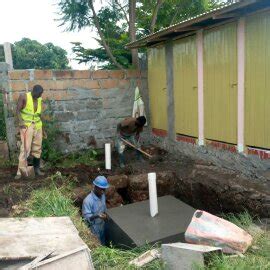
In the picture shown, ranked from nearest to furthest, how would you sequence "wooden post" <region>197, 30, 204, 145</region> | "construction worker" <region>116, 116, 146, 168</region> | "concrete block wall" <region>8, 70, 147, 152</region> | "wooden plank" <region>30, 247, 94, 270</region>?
1. "wooden plank" <region>30, 247, 94, 270</region>
2. "wooden post" <region>197, 30, 204, 145</region>
3. "construction worker" <region>116, 116, 146, 168</region>
4. "concrete block wall" <region>8, 70, 147, 152</region>

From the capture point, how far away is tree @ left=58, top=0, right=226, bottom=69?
9055 mm

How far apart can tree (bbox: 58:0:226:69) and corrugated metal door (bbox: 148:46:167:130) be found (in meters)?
0.94

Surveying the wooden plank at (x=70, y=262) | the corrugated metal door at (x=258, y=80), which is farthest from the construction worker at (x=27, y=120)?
the wooden plank at (x=70, y=262)

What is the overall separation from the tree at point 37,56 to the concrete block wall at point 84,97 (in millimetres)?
13488

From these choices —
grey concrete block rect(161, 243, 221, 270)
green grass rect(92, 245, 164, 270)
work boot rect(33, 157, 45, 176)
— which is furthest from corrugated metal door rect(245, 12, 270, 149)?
work boot rect(33, 157, 45, 176)

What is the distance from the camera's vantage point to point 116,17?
1004 cm

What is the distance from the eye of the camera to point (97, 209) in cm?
543

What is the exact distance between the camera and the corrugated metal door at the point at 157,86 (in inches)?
325

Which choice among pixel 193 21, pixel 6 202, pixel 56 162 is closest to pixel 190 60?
pixel 193 21

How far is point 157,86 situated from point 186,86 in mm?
1399

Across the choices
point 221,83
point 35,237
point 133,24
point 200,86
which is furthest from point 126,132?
point 35,237

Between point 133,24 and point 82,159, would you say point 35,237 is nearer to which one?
point 82,159

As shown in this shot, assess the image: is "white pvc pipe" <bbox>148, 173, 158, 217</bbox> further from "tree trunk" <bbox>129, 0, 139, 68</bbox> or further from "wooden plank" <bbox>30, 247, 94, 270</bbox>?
"tree trunk" <bbox>129, 0, 139, 68</bbox>

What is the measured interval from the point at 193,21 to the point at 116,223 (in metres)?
3.64
